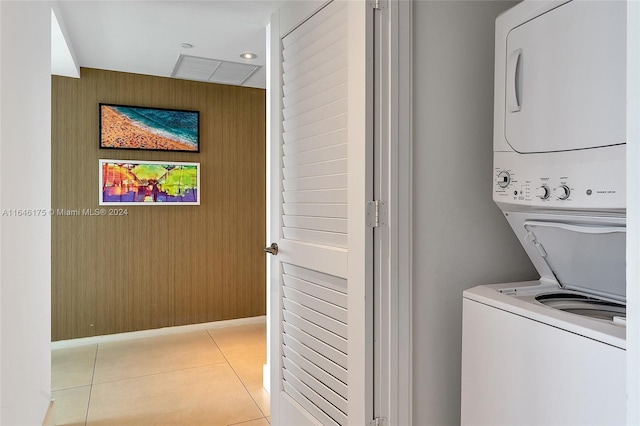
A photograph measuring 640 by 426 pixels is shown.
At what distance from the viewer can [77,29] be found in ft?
8.91

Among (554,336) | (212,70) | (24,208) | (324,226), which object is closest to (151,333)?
(212,70)

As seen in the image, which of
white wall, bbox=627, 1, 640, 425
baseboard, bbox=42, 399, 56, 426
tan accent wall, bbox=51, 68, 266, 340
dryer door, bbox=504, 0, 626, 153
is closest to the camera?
white wall, bbox=627, 1, 640, 425

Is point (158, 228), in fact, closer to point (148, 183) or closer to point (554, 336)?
point (148, 183)

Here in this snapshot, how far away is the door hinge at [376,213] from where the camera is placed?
5.05 feet

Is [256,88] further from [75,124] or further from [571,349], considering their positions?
[571,349]

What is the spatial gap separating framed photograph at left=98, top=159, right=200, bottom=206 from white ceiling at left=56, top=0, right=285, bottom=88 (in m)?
0.82

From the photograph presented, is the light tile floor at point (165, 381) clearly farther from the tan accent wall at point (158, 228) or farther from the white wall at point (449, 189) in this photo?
the white wall at point (449, 189)

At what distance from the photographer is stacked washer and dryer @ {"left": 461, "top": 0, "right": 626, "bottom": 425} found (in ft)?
3.76

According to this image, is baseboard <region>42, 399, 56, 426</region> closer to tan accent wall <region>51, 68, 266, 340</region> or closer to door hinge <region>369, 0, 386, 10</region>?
tan accent wall <region>51, 68, 266, 340</region>

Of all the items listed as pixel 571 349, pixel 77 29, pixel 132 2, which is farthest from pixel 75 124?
pixel 571 349

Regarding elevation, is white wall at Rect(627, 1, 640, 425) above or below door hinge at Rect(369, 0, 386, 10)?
below

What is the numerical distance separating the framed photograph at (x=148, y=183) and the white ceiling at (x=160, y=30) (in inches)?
32.5

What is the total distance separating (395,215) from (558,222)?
52 cm

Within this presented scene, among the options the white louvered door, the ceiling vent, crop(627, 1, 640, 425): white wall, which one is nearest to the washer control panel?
the white louvered door
